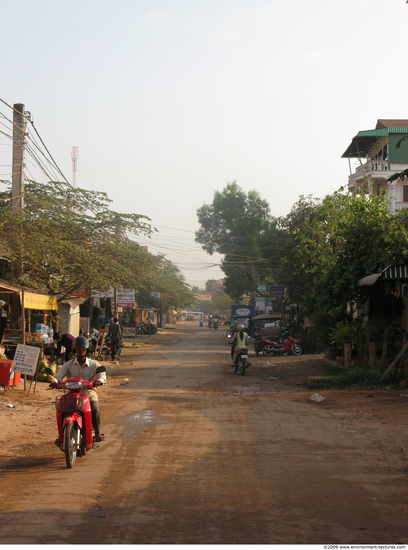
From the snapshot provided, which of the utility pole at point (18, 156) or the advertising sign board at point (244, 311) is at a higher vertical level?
the utility pole at point (18, 156)

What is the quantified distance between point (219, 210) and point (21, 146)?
47.3m

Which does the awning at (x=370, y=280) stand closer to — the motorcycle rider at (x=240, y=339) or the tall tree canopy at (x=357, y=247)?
the tall tree canopy at (x=357, y=247)

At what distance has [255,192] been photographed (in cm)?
6078

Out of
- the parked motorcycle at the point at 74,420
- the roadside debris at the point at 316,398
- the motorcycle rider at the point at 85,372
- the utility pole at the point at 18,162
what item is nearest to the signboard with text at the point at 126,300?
the utility pole at the point at 18,162

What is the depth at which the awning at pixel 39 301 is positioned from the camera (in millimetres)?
13922

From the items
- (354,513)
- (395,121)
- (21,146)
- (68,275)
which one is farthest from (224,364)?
(395,121)

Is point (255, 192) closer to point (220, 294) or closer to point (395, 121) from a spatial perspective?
point (395, 121)

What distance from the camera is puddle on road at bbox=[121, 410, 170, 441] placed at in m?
8.14

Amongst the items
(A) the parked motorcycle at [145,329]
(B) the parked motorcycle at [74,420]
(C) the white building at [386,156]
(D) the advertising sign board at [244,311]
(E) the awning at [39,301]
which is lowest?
(A) the parked motorcycle at [145,329]

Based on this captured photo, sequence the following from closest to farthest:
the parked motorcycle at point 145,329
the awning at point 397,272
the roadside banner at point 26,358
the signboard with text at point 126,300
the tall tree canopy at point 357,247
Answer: the roadside banner at point 26,358
the awning at point 397,272
the tall tree canopy at point 357,247
the signboard with text at point 126,300
the parked motorcycle at point 145,329

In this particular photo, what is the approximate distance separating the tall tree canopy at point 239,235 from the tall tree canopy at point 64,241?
32831 millimetres

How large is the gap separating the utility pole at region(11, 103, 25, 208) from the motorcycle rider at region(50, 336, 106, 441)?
10044mm

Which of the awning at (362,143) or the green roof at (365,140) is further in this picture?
the awning at (362,143)

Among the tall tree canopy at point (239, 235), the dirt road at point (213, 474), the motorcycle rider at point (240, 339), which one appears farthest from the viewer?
the tall tree canopy at point (239, 235)
